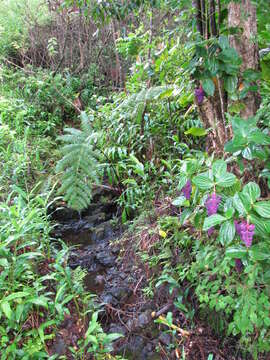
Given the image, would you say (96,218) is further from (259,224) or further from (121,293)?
(259,224)

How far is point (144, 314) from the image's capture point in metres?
2.13

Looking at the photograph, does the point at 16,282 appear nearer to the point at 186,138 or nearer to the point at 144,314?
the point at 144,314

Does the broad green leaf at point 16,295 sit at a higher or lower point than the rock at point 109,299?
higher

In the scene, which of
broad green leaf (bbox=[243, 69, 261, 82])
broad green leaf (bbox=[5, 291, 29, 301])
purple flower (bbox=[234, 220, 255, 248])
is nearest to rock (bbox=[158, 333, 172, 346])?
broad green leaf (bbox=[5, 291, 29, 301])

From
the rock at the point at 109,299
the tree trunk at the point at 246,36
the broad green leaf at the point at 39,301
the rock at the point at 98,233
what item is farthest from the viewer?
the rock at the point at 98,233

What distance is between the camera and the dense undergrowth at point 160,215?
1320 mm

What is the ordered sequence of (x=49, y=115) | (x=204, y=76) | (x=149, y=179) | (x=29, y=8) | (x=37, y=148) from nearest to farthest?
(x=204, y=76), (x=149, y=179), (x=37, y=148), (x=49, y=115), (x=29, y=8)

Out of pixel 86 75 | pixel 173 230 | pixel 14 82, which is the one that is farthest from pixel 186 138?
pixel 14 82

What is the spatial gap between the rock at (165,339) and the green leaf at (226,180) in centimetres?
113

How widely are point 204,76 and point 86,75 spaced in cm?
416

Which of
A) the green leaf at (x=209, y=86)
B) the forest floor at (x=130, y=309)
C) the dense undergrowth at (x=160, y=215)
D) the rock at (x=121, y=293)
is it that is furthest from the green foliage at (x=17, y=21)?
the green leaf at (x=209, y=86)

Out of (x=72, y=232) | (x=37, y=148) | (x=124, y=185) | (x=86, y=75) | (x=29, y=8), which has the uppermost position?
(x=29, y=8)

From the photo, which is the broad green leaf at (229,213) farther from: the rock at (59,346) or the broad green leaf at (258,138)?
the rock at (59,346)

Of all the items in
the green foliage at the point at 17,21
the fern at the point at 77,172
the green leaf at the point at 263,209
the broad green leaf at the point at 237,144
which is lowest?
the fern at the point at 77,172
